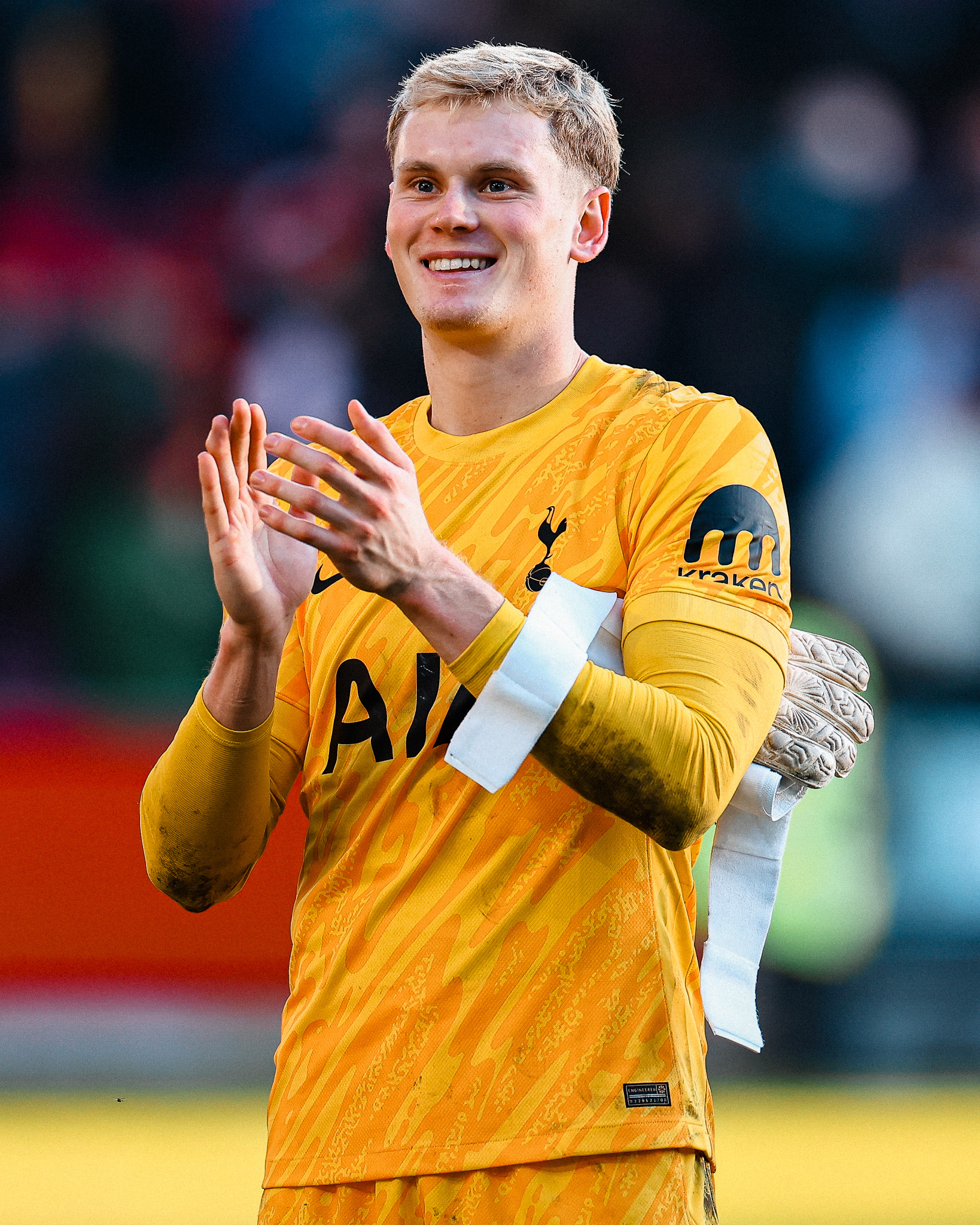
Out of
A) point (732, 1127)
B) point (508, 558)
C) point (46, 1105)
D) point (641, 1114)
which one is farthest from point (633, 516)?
point (46, 1105)

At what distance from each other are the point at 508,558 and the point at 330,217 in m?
4.42

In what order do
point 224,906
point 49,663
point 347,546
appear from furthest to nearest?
point 49,663, point 224,906, point 347,546

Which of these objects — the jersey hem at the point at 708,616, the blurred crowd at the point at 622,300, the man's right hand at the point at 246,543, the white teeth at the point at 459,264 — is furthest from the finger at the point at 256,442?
the blurred crowd at the point at 622,300

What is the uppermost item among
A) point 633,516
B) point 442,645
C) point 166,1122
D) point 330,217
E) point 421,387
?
point 330,217

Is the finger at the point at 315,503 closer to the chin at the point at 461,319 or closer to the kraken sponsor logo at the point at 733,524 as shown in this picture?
the kraken sponsor logo at the point at 733,524

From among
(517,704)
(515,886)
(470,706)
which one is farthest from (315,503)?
(515,886)

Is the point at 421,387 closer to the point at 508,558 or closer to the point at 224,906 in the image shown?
the point at 224,906

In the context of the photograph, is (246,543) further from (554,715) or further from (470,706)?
(554,715)

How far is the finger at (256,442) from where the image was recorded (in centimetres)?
164

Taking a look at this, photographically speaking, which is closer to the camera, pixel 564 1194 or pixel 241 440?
pixel 564 1194

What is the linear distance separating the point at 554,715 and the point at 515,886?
0.26 m

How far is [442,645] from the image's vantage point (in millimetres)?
1414

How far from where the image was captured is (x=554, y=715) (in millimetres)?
1385

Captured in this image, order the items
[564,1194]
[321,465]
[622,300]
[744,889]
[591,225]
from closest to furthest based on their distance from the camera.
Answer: [321,465] → [564,1194] → [744,889] → [591,225] → [622,300]
